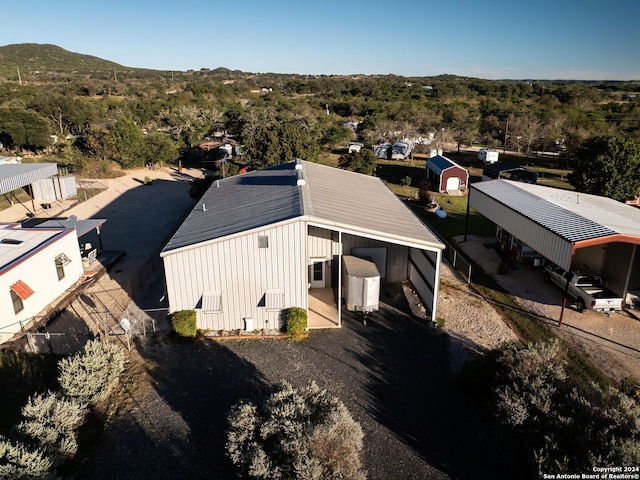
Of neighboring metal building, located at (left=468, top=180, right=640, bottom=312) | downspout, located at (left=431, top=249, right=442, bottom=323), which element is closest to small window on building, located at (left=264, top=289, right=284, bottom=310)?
A: downspout, located at (left=431, top=249, right=442, bottom=323)

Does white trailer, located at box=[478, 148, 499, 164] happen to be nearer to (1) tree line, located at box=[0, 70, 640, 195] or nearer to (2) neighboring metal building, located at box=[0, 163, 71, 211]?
(1) tree line, located at box=[0, 70, 640, 195]

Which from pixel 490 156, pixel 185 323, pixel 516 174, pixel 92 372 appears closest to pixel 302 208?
pixel 185 323

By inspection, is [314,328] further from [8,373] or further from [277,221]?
[8,373]

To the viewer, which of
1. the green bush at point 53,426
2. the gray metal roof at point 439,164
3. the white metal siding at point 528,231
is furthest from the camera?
the gray metal roof at point 439,164

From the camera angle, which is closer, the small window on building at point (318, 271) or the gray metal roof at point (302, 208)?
the gray metal roof at point (302, 208)

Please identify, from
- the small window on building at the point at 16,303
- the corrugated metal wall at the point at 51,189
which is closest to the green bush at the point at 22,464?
the small window on building at the point at 16,303

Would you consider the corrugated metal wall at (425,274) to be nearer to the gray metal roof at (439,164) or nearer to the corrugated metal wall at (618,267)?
the corrugated metal wall at (618,267)
